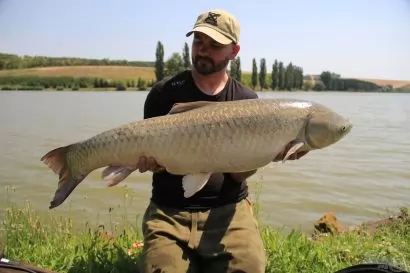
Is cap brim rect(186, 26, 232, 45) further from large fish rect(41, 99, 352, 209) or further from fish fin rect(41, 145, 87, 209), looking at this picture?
fish fin rect(41, 145, 87, 209)

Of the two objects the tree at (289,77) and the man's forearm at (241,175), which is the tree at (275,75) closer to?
the tree at (289,77)

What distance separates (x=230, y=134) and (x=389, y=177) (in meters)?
9.03

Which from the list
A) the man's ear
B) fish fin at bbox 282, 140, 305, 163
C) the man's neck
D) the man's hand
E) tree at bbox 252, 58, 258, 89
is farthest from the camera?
tree at bbox 252, 58, 258, 89

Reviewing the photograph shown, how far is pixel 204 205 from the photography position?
3.27 meters

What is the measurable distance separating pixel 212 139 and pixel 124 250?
142 cm

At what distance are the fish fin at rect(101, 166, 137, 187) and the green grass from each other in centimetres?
76

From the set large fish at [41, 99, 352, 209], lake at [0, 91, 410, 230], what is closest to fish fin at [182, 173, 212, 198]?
large fish at [41, 99, 352, 209]

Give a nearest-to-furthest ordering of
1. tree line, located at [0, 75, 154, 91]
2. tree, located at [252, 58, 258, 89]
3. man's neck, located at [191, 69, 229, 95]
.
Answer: man's neck, located at [191, 69, 229, 95] < tree line, located at [0, 75, 154, 91] < tree, located at [252, 58, 258, 89]

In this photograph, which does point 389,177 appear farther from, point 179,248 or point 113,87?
point 113,87

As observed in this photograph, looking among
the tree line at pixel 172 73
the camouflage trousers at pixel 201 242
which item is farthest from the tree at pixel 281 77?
the camouflage trousers at pixel 201 242

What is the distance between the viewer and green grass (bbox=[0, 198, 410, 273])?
137 inches

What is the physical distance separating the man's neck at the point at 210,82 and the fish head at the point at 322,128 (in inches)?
30.9

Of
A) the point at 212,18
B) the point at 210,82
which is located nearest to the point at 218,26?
the point at 212,18

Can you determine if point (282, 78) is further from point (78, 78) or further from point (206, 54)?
point (206, 54)
